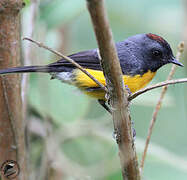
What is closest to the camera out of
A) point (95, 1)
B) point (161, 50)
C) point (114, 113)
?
point (95, 1)

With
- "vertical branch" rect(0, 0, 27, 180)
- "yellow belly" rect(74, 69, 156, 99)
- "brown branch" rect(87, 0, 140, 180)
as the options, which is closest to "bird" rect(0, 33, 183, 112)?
"yellow belly" rect(74, 69, 156, 99)

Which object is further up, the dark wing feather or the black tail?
the black tail

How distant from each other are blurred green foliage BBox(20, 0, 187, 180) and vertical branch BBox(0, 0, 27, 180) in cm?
86

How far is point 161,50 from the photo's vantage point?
320cm

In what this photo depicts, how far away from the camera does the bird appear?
9.71ft

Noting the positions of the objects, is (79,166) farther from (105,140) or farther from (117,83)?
(117,83)

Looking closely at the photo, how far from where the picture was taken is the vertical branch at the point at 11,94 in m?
A: 1.81

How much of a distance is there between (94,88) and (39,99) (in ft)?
1.49

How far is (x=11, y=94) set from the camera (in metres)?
1.86

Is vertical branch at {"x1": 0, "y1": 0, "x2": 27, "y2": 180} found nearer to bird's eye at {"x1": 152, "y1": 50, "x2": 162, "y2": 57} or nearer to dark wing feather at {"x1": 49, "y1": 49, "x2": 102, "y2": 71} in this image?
dark wing feather at {"x1": 49, "y1": 49, "x2": 102, "y2": 71}

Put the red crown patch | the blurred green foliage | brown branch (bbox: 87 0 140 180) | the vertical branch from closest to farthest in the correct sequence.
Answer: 1. brown branch (bbox: 87 0 140 180)
2. the vertical branch
3. the blurred green foliage
4. the red crown patch

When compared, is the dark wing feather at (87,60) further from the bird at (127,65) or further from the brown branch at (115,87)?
the brown branch at (115,87)

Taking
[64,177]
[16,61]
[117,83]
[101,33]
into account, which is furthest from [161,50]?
[101,33]

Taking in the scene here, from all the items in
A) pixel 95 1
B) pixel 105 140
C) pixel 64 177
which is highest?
pixel 95 1
